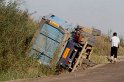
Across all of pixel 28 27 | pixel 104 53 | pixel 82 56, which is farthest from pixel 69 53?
pixel 104 53

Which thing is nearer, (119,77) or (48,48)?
(119,77)

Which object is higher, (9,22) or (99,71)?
(9,22)

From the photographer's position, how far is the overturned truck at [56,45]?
18828 mm

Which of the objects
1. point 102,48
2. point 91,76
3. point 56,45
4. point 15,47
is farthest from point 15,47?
point 102,48

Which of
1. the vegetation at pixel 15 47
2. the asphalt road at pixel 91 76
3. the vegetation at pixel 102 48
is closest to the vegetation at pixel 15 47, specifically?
the vegetation at pixel 15 47

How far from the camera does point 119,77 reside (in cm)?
1658

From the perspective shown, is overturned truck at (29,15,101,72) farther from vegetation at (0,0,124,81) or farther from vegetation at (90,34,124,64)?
vegetation at (90,34,124,64)

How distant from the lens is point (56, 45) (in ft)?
61.8

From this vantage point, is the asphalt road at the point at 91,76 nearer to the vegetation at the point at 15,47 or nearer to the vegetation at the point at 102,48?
the vegetation at the point at 15,47

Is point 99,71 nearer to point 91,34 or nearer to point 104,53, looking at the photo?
point 91,34

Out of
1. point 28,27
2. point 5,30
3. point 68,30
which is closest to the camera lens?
point 5,30

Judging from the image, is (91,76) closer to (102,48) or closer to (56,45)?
(56,45)

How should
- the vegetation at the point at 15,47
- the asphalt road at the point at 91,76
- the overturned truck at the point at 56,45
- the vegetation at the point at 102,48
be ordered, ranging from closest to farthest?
the asphalt road at the point at 91,76 < the vegetation at the point at 15,47 < the overturned truck at the point at 56,45 < the vegetation at the point at 102,48

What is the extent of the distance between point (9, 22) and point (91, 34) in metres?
4.02
